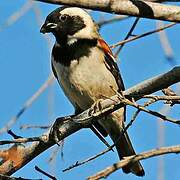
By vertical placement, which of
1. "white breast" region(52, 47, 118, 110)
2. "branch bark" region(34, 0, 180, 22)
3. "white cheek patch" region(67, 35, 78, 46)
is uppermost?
"white cheek patch" region(67, 35, 78, 46)

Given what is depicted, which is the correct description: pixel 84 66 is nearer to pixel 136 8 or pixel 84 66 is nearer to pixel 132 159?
pixel 136 8

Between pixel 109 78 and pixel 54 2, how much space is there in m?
1.94

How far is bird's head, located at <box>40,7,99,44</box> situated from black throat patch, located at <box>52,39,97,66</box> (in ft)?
0.24

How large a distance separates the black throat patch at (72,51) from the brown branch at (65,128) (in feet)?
2.20

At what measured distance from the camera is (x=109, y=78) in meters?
4.07

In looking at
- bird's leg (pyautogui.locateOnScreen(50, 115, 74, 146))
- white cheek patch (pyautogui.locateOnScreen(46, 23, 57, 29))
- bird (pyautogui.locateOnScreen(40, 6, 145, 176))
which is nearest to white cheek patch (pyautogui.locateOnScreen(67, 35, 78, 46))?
bird (pyautogui.locateOnScreen(40, 6, 145, 176))

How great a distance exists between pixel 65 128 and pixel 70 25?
136 cm

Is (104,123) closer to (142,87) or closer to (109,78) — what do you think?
(109,78)

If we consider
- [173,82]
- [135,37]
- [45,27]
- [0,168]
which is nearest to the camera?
[173,82]

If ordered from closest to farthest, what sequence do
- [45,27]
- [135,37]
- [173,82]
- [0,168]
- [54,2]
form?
[54,2], [173,82], [0,168], [135,37], [45,27]

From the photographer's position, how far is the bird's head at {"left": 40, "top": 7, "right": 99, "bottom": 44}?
13.6 feet

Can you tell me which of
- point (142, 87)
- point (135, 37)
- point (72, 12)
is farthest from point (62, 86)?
point (142, 87)

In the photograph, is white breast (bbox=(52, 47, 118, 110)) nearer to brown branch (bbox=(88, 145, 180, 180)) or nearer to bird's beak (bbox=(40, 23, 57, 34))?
bird's beak (bbox=(40, 23, 57, 34))

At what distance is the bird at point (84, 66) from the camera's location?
13.0 ft
